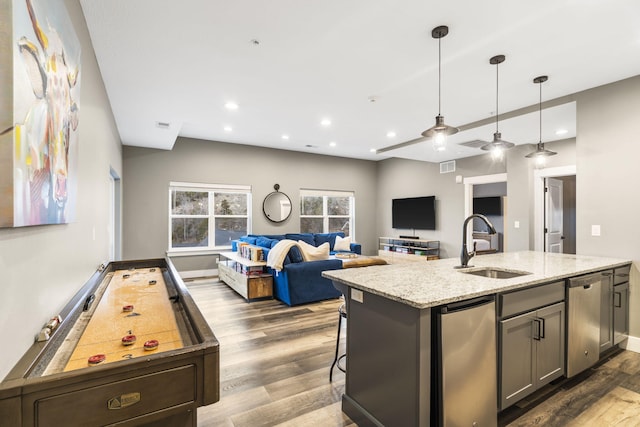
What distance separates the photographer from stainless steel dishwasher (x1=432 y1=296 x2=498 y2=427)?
1628 millimetres

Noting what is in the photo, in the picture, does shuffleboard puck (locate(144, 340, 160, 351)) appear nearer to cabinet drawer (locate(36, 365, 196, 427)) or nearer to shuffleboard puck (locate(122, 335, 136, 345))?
shuffleboard puck (locate(122, 335, 136, 345))

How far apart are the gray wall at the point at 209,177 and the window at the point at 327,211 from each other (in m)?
0.17

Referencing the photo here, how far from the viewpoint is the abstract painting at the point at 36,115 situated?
88 cm

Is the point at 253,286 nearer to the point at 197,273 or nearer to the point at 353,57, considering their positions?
the point at 197,273

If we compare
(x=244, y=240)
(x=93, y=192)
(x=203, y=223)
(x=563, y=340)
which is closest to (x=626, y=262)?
(x=563, y=340)

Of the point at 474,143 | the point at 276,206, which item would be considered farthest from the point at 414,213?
the point at 276,206

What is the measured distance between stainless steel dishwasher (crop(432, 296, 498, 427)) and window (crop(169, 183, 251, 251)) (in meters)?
5.82

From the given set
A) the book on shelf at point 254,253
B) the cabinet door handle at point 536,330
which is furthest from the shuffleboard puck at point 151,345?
the book on shelf at point 254,253

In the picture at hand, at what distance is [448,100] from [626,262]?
2478 mm

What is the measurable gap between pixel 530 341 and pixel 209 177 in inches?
239

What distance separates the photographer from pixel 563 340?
2.37 metres

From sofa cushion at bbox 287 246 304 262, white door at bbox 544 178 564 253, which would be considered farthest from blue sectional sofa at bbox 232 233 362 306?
white door at bbox 544 178 564 253

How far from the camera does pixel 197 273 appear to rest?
6.43 m

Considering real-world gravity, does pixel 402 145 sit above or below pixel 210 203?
Result: above
